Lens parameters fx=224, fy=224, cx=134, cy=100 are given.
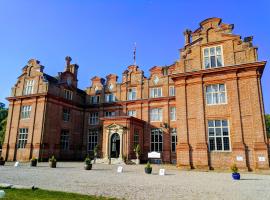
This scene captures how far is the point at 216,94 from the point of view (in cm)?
2175

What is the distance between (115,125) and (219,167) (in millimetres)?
15702

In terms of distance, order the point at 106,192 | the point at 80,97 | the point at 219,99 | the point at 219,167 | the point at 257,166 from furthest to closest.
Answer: the point at 80,97
the point at 219,99
the point at 219,167
the point at 257,166
the point at 106,192

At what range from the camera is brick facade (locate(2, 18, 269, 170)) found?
2022 centimetres

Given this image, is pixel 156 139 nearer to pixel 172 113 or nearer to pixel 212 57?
pixel 172 113

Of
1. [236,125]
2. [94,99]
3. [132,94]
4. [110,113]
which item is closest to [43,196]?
[236,125]

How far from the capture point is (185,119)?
2203 centimetres

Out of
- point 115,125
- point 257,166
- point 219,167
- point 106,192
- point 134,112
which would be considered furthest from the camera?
point 134,112

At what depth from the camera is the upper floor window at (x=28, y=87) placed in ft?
113

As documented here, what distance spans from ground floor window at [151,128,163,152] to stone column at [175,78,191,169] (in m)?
10.7

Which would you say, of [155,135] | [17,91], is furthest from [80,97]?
[155,135]

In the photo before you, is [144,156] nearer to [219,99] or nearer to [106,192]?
[219,99]

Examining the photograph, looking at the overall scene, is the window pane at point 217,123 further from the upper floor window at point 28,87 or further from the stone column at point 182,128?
the upper floor window at point 28,87

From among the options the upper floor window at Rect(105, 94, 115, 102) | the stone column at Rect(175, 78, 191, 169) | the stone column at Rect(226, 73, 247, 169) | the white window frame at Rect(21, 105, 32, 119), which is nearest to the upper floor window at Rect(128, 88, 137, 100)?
the upper floor window at Rect(105, 94, 115, 102)

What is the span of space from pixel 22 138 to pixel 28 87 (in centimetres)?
787
